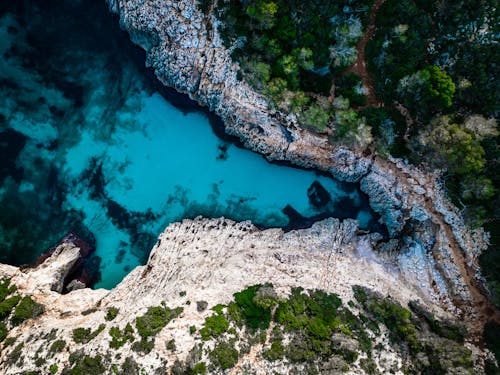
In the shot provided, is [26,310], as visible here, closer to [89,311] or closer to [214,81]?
[89,311]

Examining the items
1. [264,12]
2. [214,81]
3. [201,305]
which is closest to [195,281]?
[201,305]

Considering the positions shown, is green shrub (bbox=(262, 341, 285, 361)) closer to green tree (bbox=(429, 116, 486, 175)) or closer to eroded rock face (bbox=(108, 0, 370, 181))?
eroded rock face (bbox=(108, 0, 370, 181))

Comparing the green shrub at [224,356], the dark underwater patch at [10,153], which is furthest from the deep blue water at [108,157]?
the green shrub at [224,356]

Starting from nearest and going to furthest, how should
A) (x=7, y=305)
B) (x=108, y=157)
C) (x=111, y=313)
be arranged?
1. (x=111, y=313)
2. (x=7, y=305)
3. (x=108, y=157)

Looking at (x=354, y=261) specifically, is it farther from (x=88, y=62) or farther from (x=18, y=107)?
(x=18, y=107)

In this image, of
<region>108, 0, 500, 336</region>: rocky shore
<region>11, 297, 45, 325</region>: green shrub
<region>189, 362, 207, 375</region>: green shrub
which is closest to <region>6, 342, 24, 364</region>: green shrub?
<region>11, 297, 45, 325</region>: green shrub

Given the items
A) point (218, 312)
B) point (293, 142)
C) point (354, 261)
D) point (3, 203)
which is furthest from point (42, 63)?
point (354, 261)
